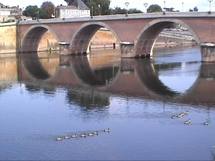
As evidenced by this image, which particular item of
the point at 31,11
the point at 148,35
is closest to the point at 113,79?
the point at 148,35

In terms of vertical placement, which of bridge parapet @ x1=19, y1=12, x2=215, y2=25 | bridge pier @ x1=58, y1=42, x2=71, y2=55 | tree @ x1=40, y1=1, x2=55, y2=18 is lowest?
bridge pier @ x1=58, y1=42, x2=71, y2=55

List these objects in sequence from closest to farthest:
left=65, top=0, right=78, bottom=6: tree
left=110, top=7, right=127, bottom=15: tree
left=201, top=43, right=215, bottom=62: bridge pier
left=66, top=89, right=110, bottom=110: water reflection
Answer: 1. left=66, top=89, right=110, bottom=110: water reflection
2. left=201, top=43, right=215, bottom=62: bridge pier
3. left=110, top=7, right=127, bottom=15: tree
4. left=65, top=0, right=78, bottom=6: tree

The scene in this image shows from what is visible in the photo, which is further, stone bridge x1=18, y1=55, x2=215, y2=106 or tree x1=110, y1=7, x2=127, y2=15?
tree x1=110, y1=7, x2=127, y2=15

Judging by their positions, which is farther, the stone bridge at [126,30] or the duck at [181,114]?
the stone bridge at [126,30]

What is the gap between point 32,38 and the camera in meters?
69.1

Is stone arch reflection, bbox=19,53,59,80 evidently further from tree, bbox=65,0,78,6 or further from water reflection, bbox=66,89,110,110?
tree, bbox=65,0,78,6

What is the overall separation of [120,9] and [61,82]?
69.2 meters

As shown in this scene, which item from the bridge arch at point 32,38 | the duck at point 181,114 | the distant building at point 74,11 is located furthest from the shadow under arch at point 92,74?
the distant building at point 74,11

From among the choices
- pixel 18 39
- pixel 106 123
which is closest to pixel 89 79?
pixel 106 123

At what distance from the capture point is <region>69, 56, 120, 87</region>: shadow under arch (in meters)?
37.8

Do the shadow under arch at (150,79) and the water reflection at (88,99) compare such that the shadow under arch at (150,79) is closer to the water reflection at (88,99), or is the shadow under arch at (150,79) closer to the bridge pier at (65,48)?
the water reflection at (88,99)

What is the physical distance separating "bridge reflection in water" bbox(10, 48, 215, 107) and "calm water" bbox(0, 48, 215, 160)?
7cm

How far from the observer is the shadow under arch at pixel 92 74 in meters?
37.8

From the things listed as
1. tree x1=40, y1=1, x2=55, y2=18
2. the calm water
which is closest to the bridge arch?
the calm water
